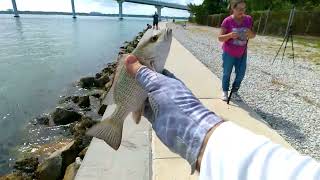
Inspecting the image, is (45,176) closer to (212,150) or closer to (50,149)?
(50,149)

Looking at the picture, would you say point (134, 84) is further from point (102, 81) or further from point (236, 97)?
point (102, 81)

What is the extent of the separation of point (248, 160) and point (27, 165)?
20.7 feet

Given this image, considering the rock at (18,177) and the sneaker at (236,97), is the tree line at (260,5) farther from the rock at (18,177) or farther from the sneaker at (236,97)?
the rock at (18,177)

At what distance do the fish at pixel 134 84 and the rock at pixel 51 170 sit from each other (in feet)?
13.4

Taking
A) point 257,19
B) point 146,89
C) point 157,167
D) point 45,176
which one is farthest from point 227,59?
point 257,19

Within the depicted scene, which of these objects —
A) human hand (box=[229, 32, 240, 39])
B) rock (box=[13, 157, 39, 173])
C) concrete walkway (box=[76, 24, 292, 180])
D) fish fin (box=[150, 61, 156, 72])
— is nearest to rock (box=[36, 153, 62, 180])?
rock (box=[13, 157, 39, 173])

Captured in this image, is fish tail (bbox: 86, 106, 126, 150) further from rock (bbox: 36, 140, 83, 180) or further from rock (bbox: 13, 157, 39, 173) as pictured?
rock (bbox: 13, 157, 39, 173)

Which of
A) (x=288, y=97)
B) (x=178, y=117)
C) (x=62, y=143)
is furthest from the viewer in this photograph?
(x=62, y=143)

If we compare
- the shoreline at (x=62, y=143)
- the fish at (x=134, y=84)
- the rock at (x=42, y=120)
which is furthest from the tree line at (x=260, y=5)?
the fish at (x=134, y=84)

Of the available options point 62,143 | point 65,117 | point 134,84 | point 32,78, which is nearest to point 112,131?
point 134,84

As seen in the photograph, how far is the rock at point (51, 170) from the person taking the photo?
18.4 feet

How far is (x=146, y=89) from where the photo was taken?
5.23 feet

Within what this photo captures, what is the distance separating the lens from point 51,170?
5645 mm

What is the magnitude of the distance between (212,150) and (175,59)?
10445mm
